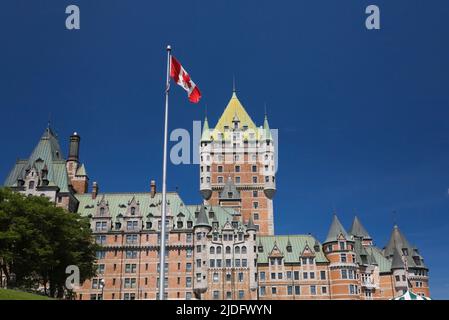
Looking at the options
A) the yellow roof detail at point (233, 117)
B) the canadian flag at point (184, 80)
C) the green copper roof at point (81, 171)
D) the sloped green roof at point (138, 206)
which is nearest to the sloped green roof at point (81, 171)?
the green copper roof at point (81, 171)

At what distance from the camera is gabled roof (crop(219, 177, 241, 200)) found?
367 feet

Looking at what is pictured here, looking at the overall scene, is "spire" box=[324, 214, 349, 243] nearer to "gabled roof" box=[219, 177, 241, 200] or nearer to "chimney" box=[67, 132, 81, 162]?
"gabled roof" box=[219, 177, 241, 200]

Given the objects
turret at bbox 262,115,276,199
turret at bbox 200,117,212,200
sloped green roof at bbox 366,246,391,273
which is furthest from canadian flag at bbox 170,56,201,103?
turret at bbox 200,117,212,200

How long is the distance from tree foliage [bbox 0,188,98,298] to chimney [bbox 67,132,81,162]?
143ft

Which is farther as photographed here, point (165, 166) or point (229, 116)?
point (229, 116)

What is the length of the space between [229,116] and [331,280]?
58.9 meters

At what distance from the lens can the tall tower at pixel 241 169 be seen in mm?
113688

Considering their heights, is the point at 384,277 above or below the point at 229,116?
below

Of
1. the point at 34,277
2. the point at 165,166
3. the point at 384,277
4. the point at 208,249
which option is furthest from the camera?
the point at 384,277
